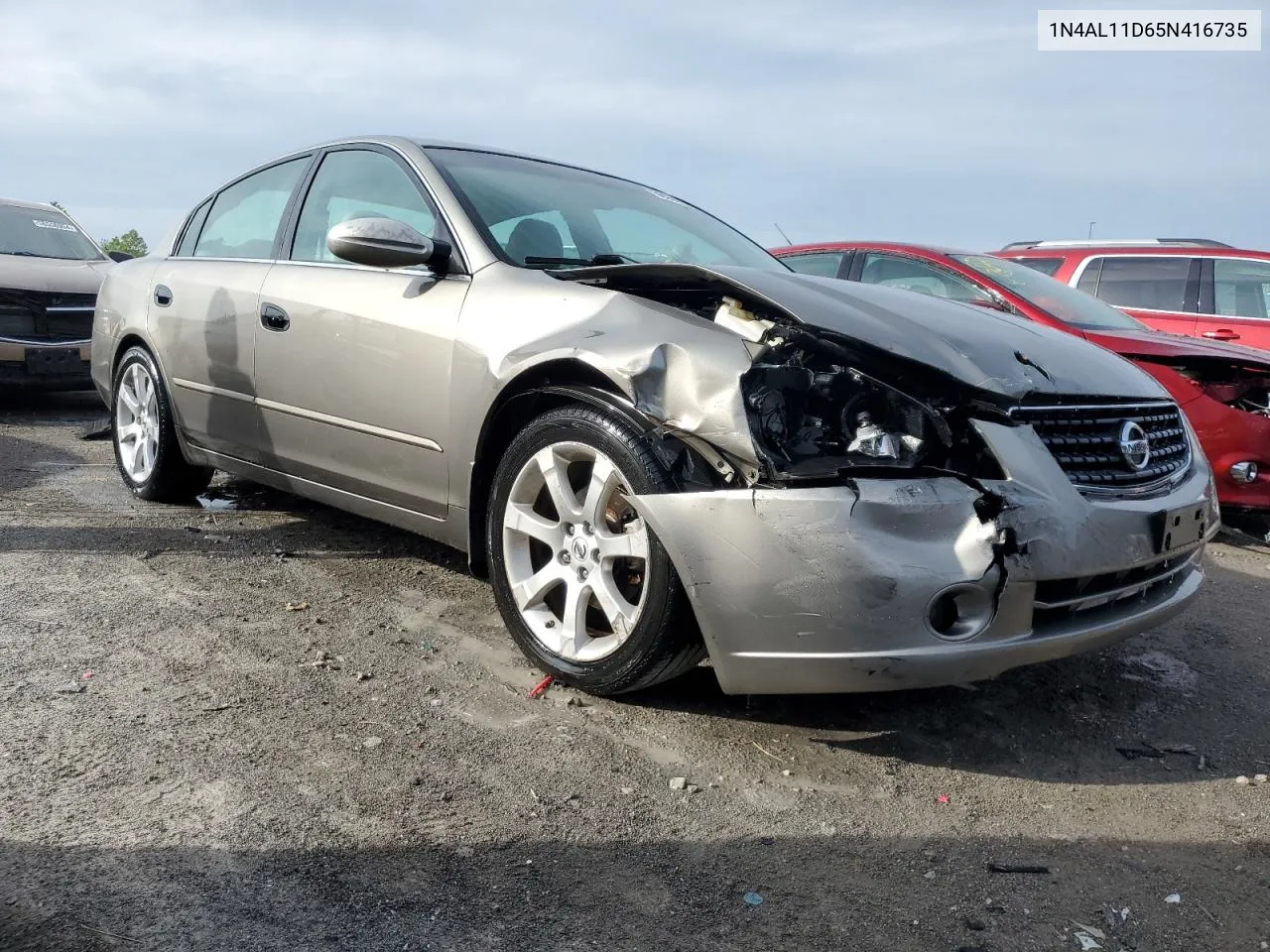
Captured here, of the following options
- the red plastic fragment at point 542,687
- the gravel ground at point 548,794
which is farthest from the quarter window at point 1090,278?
the red plastic fragment at point 542,687

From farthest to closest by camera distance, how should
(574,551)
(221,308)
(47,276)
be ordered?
(47,276) → (221,308) → (574,551)

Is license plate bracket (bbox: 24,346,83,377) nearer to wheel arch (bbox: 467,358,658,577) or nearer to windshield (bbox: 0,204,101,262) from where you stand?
windshield (bbox: 0,204,101,262)

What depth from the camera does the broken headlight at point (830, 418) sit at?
2541 mm

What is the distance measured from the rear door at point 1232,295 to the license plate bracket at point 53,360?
8.36 metres

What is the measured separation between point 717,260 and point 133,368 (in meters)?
3.00

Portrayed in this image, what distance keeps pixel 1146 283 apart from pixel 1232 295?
1.81ft

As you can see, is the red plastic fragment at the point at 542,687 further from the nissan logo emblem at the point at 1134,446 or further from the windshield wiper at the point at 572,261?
the nissan logo emblem at the point at 1134,446

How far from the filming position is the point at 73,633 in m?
3.33

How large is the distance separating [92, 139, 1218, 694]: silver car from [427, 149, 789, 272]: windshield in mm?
17

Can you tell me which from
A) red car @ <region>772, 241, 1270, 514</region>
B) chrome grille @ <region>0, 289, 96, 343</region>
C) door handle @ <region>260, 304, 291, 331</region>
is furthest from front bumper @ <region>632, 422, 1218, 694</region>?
chrome grille @ <region>0, 289, 96, 343</region>

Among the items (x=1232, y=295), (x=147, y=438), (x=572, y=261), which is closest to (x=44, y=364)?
(x=147, y=438)

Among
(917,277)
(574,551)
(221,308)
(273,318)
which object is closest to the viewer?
(574,551)

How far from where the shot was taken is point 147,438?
202 inches

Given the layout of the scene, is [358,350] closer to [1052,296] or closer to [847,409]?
[847,409]
